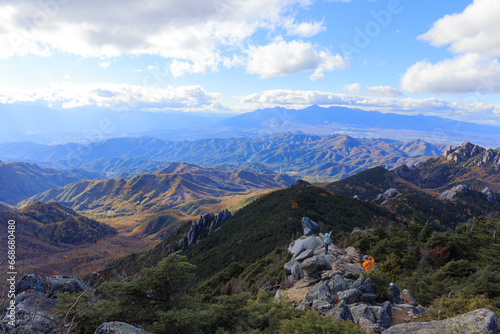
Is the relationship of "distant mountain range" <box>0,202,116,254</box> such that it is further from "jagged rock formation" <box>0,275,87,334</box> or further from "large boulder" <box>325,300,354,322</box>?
"large boulder" <box>325,300,354,322</box>

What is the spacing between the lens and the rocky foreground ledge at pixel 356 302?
10094mm

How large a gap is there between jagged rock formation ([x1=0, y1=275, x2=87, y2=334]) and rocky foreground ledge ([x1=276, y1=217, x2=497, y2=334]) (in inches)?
521

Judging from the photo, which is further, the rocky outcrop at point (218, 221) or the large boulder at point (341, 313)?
the rocky outcrop at point (218, 221)

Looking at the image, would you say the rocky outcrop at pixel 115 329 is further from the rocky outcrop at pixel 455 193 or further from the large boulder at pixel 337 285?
the rocky outcrop at pixel 455 193

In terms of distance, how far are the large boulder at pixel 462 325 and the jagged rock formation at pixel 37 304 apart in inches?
588

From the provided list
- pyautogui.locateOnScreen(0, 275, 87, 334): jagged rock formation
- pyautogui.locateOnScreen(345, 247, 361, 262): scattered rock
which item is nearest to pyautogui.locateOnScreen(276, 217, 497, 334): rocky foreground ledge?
pyautogui.locateOnScreen(345, 247, 361, 262): scattered rock

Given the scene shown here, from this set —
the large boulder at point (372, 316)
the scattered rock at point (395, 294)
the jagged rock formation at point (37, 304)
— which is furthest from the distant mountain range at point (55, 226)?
the scattered rock at point (395, 294)

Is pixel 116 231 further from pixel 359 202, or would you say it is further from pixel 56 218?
pixel 359 202

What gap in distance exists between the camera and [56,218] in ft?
632

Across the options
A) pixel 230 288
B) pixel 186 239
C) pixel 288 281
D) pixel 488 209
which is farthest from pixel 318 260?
pixel 488 209

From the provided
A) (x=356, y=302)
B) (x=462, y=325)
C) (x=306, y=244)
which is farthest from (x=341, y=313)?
(x=306, y=244)

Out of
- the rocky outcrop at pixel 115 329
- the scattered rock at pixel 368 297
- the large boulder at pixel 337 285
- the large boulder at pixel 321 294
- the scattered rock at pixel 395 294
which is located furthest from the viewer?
the large boulder at pixel 337 285

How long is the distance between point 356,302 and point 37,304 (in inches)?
682

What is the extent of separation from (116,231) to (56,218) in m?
49.6
